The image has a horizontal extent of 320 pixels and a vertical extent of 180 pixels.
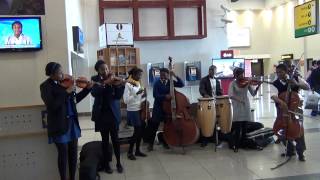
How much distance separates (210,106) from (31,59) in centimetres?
269

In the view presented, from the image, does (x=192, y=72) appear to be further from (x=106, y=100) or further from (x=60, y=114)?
(x=60, y=114)

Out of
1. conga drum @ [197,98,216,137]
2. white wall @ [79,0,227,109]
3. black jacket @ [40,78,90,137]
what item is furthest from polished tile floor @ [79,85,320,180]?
white wall @ [79,0,227,109]

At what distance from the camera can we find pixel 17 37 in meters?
4.79


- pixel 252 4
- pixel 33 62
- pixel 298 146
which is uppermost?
pixel 252 4

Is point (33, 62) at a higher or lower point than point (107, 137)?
higher

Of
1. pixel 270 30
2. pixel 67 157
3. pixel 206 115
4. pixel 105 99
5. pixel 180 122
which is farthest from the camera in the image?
pixel 270 30

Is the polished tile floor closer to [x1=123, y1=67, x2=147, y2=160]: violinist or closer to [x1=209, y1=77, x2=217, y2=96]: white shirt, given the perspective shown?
[x1=123, y1=67, x2=147, y2=160]: violinist

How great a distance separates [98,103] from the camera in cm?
454

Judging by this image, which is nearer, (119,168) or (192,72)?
(119,168)

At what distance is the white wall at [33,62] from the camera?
196 inches

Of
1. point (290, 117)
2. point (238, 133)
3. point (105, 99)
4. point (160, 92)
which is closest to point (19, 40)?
point (105, 99)

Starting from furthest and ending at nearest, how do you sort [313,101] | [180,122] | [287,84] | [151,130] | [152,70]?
[152,70] → [313,101] → [151,130] → [180,122] → [287,84]

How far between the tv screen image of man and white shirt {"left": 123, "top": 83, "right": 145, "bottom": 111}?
4.95 feet

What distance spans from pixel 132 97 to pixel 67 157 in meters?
1.57
